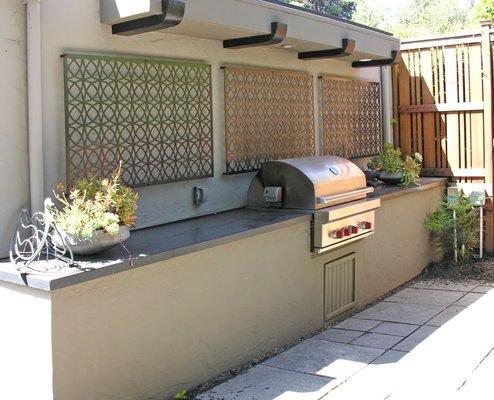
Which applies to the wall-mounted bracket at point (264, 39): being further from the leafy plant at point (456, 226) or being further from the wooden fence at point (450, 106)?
the wooden fence at point (450, 106)

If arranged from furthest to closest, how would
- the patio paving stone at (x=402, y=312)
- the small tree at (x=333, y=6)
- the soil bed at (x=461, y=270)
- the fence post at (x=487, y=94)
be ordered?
the small tree at (x=333, y=6), the fence post at (x=487, y=94), the soil bed at (x=461, y=270), the patio paving stone at (x=402, y=312)

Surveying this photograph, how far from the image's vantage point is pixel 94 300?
11.9 ft

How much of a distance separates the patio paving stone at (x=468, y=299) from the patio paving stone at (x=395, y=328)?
1051 mm

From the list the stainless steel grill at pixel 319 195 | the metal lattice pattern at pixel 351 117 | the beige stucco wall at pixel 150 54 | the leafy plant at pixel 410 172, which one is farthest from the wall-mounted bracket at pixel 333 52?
the leafy plant at pixel 410 172

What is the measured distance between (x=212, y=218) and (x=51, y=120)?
5.60 ft

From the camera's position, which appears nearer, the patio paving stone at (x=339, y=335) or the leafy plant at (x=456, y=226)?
the patio paving stone at (x=339, y=335)

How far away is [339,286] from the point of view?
6039 mm

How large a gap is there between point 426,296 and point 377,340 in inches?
71.0

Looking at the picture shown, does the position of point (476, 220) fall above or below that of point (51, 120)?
below

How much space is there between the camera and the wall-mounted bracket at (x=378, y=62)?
764cm

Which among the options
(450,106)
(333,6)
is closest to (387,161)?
(450,106)

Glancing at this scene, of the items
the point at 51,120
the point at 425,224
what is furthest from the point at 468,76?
the point at 51,120

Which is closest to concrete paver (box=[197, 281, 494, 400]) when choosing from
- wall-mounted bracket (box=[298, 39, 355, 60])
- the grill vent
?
the grill vent

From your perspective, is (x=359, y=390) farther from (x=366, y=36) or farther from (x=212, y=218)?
(x=366, y=36)
